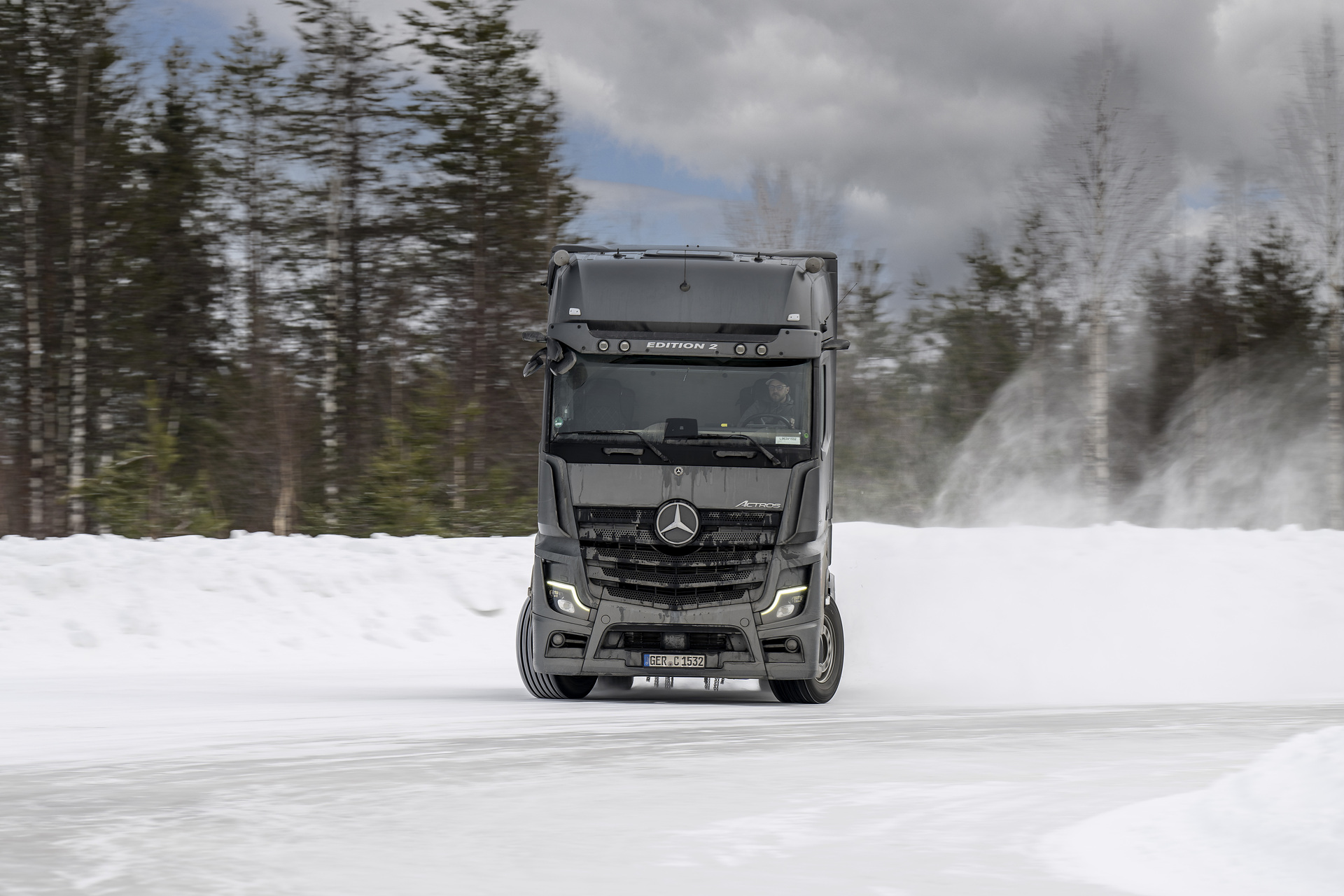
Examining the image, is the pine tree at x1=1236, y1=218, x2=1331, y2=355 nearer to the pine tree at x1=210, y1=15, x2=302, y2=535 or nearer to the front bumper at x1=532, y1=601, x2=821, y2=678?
the pine tree at x1=210, y1=15, x2=302, y2=535

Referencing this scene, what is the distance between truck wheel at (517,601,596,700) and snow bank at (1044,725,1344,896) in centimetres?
628

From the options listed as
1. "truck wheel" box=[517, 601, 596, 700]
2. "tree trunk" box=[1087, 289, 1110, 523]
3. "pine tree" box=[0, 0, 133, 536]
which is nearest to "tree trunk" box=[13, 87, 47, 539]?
"pine tree" box=[0, 0, 133, 536]

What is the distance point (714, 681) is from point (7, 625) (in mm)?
8403

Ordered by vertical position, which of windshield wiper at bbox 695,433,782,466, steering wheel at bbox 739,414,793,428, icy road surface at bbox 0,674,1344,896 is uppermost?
steering wheel at bbox 739,414,793,428

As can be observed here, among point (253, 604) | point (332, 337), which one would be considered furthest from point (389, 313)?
point (253, 604)

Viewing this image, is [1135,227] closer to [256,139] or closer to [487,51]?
[487,51]

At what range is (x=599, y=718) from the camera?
34.2 feet

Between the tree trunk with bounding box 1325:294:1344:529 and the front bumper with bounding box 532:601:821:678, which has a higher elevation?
the tree trunk with bounding box 1325:294:1344:529

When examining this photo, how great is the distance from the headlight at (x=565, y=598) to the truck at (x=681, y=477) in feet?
0.04

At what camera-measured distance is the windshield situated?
35.8 feet

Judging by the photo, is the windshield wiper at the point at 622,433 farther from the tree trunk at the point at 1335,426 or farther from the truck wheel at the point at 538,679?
the tree trunk at the point at 1335,426

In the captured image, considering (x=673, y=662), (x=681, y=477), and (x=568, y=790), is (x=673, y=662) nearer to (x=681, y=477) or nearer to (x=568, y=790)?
(x=681, y=477)

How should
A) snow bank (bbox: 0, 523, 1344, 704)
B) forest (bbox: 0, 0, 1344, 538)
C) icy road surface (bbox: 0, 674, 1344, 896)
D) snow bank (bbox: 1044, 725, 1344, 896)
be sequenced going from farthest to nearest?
forest (bbox: 0, 0, 1344, 538)
snow bank (bbox: 0, 523, 1344, 704)
icy road surface (bbox: 0, 674, 1344, 896)
snow bank (bbox: 1044, 725, 1344, 896)

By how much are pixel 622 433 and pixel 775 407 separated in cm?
126
